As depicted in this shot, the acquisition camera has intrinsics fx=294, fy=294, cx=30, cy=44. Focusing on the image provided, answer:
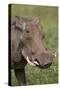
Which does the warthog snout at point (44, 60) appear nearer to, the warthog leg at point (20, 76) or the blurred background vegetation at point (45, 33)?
the blurred background vegetation at point (45, 33)

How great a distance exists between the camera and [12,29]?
2.84 metres

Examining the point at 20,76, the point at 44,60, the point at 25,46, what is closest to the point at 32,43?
the point at 25,46

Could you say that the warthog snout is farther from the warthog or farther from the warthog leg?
the warthog leg

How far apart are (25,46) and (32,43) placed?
0.08m

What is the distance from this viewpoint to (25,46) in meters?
2.86

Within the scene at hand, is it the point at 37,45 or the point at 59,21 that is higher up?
the point at 59,21

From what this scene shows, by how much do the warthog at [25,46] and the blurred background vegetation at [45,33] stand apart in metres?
0.04

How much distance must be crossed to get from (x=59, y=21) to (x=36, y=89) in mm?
721

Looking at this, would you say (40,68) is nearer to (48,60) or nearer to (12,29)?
(48,60)

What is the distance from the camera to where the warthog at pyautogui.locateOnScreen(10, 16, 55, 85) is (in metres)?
2.84

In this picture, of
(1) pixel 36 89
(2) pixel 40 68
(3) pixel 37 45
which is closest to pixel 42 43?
(3) pixel 37 45

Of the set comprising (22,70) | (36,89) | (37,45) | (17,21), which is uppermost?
(17,21)

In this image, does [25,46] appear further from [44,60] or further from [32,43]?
[44,60]

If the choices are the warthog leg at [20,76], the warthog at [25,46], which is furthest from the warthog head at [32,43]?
the warthog leg at [20,76]
